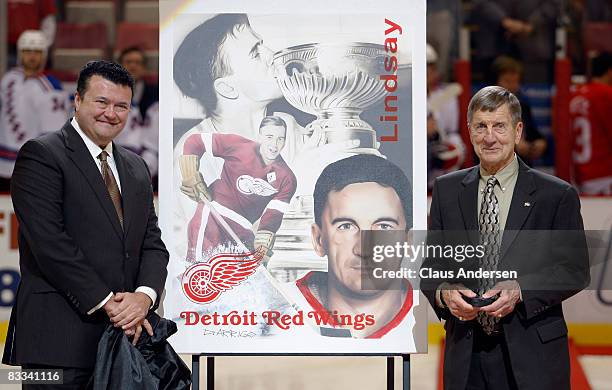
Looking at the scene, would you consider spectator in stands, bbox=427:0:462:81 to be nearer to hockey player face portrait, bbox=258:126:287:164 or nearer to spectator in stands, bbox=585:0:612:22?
spectator in stands, bbox=585:0:612:22

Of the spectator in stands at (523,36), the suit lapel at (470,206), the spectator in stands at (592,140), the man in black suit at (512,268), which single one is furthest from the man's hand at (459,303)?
the spectator in stands at (523,36)

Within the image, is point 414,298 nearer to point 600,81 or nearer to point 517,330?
point 517,330

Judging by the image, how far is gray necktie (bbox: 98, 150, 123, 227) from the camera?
3.48 metres

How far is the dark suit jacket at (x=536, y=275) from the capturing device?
134 inches

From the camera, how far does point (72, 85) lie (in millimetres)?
9109

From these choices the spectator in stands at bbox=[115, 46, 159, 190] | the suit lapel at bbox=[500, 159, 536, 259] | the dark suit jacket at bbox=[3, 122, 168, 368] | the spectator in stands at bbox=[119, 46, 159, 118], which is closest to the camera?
the dark suit jacket at bbox=[3, 122, 168, 368]

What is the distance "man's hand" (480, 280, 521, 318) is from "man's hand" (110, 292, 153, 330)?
1.08 m

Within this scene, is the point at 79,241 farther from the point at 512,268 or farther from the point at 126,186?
the point at 512,268

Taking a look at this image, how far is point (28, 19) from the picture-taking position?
9672 mm

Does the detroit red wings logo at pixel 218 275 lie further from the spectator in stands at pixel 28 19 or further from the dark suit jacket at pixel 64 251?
the spectator in stands at pixel 28 19

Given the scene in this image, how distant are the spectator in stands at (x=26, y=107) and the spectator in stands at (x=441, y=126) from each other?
2763mm

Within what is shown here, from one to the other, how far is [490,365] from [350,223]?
70 centimetres

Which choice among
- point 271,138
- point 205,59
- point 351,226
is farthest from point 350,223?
point 205,59

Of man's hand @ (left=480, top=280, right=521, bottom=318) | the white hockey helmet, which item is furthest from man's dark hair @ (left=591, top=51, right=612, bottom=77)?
man's hand @ (left=480, top=280, right=521, bottom=318)
